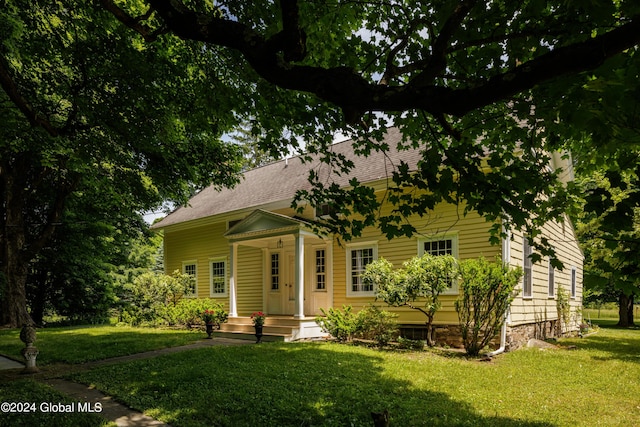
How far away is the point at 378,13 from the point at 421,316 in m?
8.49

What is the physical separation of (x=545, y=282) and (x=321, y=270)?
7606 mm

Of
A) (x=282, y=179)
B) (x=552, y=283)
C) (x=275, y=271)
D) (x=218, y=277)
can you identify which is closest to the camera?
(x=552, y=283)

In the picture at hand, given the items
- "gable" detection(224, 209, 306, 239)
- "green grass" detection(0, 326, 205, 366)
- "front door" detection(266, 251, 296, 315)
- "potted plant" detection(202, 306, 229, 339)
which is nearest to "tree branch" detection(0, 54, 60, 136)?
"green grass" detection(0, 326, 205, 366)

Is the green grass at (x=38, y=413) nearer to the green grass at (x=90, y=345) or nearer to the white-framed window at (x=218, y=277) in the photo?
the green grass at (x=90, y=345)

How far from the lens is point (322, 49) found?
533cm

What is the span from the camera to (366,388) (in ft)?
20.2

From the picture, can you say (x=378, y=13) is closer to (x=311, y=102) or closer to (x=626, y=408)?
(x=311, y=102)

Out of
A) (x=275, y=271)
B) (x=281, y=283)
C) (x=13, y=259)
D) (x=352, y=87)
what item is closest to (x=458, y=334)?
(x=281, y=283)

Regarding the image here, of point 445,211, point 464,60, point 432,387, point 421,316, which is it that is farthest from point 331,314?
point 464,60

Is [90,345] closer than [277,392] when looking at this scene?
No

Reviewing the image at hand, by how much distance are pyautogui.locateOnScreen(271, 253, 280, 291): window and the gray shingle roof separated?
214cm

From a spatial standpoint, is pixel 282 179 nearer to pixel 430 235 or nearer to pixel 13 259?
pixel 430 235

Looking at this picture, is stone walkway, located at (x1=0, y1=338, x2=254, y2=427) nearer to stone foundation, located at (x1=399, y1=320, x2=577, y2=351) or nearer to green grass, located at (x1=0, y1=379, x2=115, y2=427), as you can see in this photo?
green grass, located at (x1=0, y1=379, x2=115, y2=427)

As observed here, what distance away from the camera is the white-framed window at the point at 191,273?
17.9m
